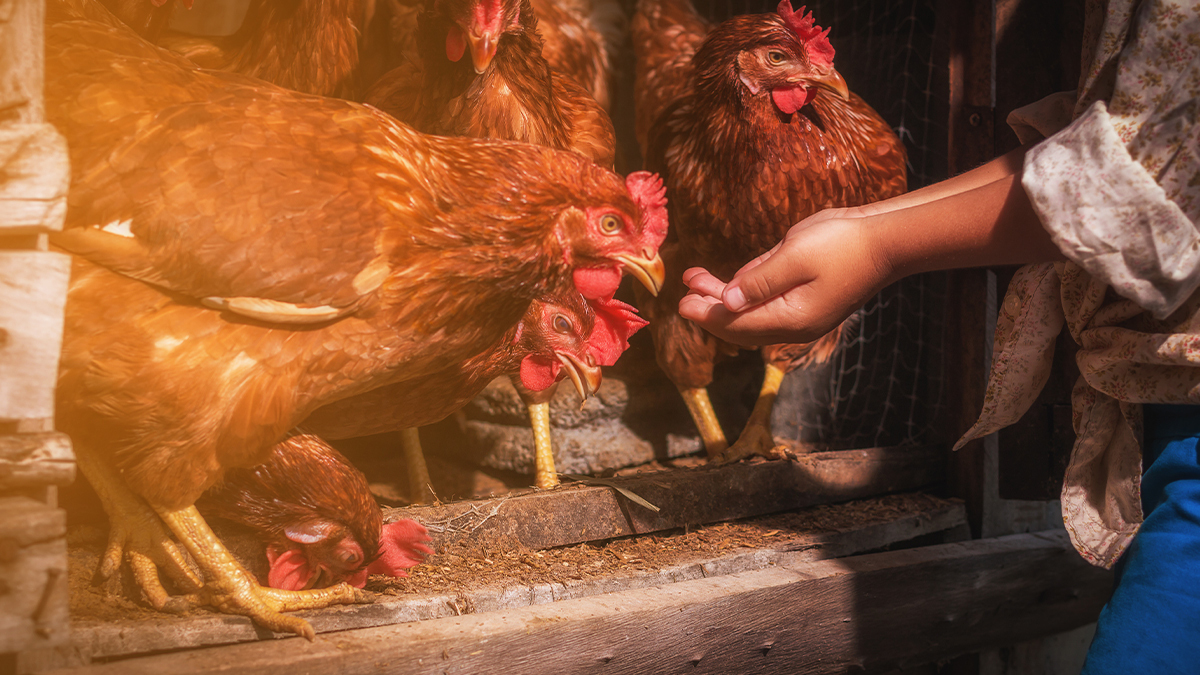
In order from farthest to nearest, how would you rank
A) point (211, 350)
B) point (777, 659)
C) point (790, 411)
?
point (790, 411) → point (777, 659) → point (211, 350)

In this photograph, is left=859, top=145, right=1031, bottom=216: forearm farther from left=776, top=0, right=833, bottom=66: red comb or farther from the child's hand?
left=776, top=0, right=833, bottom=66: red comb

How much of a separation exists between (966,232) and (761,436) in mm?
1078

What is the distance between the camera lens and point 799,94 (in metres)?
1.62

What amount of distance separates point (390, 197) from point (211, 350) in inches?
11.1

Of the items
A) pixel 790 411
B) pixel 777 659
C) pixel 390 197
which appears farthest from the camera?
pixel 790 411

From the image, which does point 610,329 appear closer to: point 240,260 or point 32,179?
point 240,260

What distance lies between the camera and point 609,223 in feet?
3.54

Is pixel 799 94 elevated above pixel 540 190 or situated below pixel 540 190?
above

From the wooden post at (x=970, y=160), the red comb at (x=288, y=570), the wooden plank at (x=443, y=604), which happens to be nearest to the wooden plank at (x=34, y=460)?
the wooden plank at (x=443, y=604)

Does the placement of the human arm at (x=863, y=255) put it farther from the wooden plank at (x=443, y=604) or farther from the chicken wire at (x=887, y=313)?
the chicken wire at (x=887, y=313)

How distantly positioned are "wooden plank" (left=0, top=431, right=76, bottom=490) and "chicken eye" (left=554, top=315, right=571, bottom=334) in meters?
0.70

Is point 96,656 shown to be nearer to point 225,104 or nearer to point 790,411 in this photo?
point 225,104

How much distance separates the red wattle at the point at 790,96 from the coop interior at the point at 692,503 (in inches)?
20.1

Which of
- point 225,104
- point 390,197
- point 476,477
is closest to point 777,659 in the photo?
point 476,477
